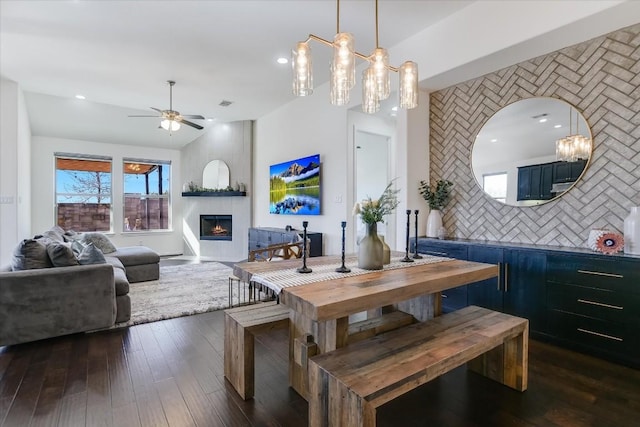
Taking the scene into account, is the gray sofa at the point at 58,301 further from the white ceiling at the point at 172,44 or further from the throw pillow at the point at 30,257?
the white ceiling at the point at 172,44

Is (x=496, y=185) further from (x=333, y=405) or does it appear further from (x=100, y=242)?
(x=100, y=242)

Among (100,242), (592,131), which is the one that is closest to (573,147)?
(592,131)

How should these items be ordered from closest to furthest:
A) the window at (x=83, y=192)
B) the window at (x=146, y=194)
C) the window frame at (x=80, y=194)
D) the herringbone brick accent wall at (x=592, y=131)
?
the herringbone brick accent wall at (x=592, y=131) → the window frame at (x=80, y=194) → the window at (x=83, y=192) → the window at (x=146, y=194)

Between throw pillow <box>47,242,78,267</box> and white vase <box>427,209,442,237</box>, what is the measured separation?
384 centimetres

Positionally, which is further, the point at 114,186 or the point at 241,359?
the point at 114,186

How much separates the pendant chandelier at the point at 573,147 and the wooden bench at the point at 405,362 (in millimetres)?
1775

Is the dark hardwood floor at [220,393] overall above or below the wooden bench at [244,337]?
below

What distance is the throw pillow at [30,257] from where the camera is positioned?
9.54 ft

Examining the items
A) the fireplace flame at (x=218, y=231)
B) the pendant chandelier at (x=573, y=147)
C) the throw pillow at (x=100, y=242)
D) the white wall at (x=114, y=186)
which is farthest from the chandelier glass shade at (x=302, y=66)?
the white wall at (x=114, y=186)

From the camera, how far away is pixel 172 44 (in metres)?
3.83

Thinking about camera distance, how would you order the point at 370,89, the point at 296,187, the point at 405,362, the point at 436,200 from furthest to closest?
the point at 296,187 < the point at 436,200 < the point at 370,89 < the point at 405,362

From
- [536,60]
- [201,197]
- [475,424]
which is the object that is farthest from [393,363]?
[201,197]

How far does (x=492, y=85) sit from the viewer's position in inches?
138

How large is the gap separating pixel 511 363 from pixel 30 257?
13.3 feet
